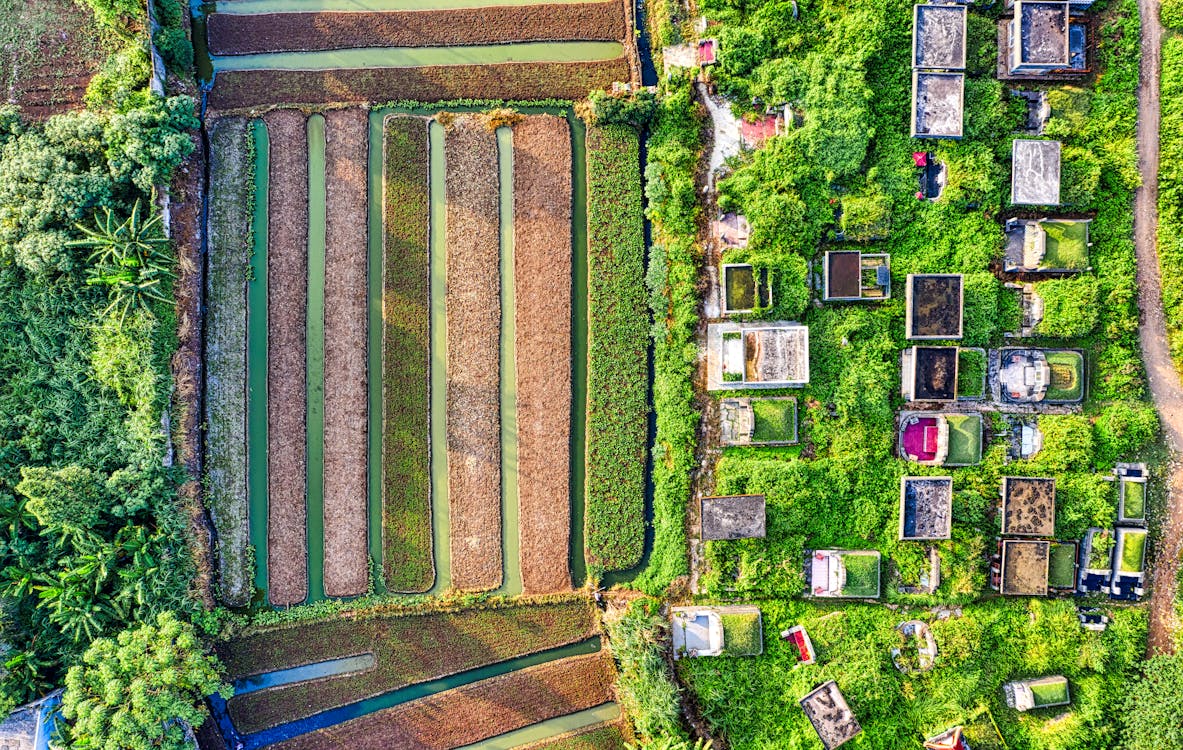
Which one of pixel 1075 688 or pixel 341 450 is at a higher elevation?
pixel 341 450

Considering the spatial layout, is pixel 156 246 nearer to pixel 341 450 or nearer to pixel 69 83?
pixel 69 83

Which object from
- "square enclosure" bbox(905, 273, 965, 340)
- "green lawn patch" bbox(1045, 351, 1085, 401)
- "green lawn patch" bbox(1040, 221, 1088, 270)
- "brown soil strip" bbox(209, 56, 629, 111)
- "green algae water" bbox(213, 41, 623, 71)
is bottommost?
"green lawn patch" bbox(1045, 351, 1085, 401)

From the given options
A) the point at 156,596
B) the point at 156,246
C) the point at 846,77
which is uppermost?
the point at 846,77

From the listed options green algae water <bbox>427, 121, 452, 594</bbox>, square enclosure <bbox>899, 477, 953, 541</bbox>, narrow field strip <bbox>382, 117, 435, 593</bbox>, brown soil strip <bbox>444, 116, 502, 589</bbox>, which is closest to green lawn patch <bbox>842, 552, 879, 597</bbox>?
square enclosure <bbox>899, 477, 953, 541</bbox>

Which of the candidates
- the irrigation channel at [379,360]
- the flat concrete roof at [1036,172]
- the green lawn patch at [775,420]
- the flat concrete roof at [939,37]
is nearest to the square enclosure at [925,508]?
the green lawn patch at [775,420]

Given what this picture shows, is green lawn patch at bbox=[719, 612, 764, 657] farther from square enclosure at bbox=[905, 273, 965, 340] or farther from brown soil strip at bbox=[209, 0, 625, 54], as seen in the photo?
brown soil strip at bbox=[209, 0, 625, 54]

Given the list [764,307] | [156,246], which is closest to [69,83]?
[156,246]

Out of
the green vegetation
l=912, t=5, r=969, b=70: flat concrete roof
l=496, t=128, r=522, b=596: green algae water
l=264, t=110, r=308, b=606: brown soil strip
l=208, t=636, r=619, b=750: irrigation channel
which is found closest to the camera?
the green vegetation
